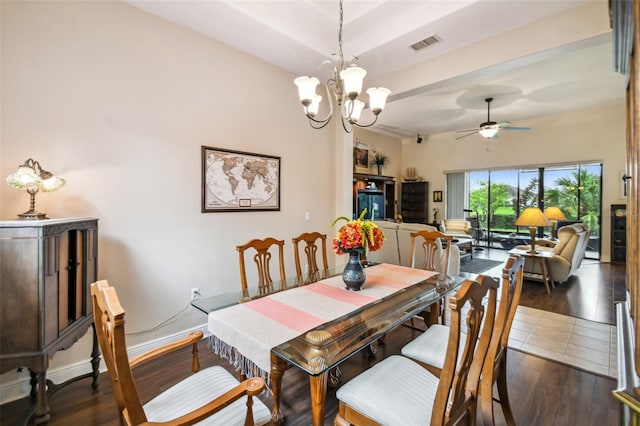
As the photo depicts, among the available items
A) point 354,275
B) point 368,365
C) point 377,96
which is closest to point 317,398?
point 354,275

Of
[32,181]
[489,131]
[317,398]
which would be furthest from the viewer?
[489,131]

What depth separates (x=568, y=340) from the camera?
2.80m

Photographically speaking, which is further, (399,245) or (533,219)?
(399,245)

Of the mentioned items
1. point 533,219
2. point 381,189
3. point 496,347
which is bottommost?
point 496,347

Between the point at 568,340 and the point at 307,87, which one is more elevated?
the point at 307,87

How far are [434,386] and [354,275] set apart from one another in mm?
821

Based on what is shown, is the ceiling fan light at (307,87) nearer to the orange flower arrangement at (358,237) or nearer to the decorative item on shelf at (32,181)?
the orange flower arrangement at (358,237)

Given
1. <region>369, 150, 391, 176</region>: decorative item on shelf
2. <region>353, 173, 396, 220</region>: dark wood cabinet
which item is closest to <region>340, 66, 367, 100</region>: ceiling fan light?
<region>353, 173, 396, 220</region>: dark wood cabinet

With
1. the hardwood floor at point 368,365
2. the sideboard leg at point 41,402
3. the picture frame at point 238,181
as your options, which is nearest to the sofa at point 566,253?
the hardwood floor at point 368,365

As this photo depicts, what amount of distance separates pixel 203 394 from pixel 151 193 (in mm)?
1854

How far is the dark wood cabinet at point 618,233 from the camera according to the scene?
598cm

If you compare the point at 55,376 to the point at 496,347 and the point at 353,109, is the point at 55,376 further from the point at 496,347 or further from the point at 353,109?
the point at 353,109

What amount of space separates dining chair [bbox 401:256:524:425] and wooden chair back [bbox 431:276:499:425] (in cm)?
8

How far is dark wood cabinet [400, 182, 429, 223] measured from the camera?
344 inches
